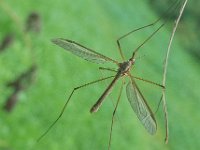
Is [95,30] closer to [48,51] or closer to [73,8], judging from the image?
[73,8]

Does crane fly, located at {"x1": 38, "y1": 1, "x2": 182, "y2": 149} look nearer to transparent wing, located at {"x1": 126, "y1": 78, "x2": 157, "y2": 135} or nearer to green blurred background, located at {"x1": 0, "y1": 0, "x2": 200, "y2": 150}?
transparent wing, located at {"x1": 126, "y1": 78, "x2": 157, "y2": 135}

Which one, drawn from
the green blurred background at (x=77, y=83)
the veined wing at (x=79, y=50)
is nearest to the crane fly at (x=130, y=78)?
the veined wing at (x=79, y=50)

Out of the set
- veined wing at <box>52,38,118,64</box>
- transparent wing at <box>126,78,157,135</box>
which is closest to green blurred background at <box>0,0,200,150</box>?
veined wing at <box>52,38,118,64</box>

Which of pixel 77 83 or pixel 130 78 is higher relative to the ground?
pixel 77 83

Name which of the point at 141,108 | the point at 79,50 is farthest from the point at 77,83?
the point at 141,108

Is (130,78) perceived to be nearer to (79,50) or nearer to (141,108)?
(141,108)

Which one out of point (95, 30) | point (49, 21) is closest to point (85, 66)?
point (49, 21)

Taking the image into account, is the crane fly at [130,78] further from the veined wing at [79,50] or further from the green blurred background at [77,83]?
the green blurred background at [77,83]
